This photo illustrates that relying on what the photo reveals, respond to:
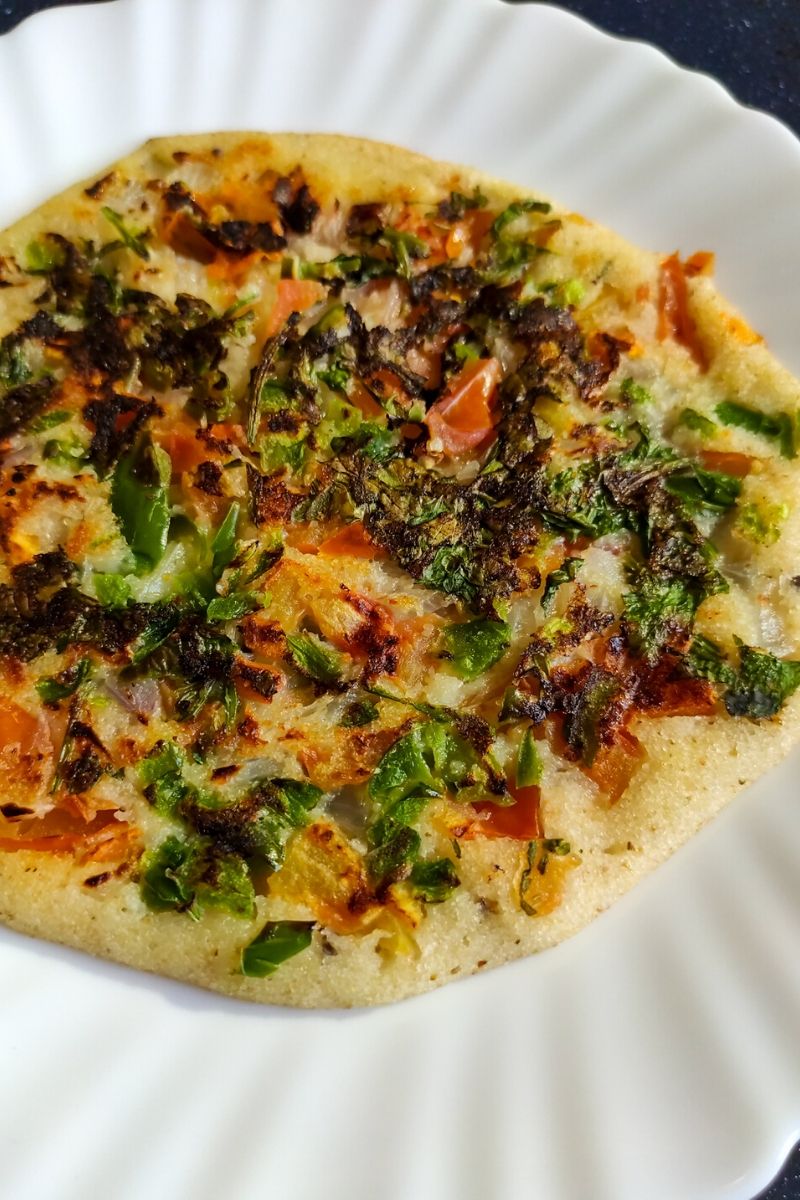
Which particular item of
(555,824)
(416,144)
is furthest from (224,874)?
(416,144)

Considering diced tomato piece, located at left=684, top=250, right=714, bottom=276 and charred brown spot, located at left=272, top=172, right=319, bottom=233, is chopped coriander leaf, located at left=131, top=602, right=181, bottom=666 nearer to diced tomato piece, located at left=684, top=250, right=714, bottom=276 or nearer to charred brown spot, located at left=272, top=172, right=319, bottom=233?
charred brown spot, located at left=272, top=172, right=319, bottom=233

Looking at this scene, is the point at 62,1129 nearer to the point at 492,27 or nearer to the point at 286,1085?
the point at 286,1085

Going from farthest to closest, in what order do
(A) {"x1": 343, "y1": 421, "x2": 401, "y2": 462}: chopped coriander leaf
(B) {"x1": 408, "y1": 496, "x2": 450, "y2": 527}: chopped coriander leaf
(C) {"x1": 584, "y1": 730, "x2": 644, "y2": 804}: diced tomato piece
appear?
(A) {"x1": 343, "y1": 421, "x2": 401, "y2": 462}: chopped coriander leaf
(B) {"x1": 408, "y1": 496, "x2": 450, "y2": 527}: chopped coriander leaf
(C) {"x1": 584, "y1": 730, "x2": 644, "y2": 804}: diced tomato piece

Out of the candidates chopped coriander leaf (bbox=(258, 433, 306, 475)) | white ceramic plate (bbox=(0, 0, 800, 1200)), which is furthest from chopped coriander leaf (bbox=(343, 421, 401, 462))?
white ceramic plate (bbox=(0, 0, 800, 1200))

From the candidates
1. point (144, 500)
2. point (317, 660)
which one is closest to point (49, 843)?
point (317, 660)

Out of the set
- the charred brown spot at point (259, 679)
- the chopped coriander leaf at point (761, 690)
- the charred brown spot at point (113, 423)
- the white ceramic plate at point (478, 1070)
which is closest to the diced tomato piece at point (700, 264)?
the white ceramic plate at point (478, 1070)

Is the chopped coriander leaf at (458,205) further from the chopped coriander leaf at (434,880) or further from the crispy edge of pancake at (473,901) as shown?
the chopped coriander leaf at (434,880)
